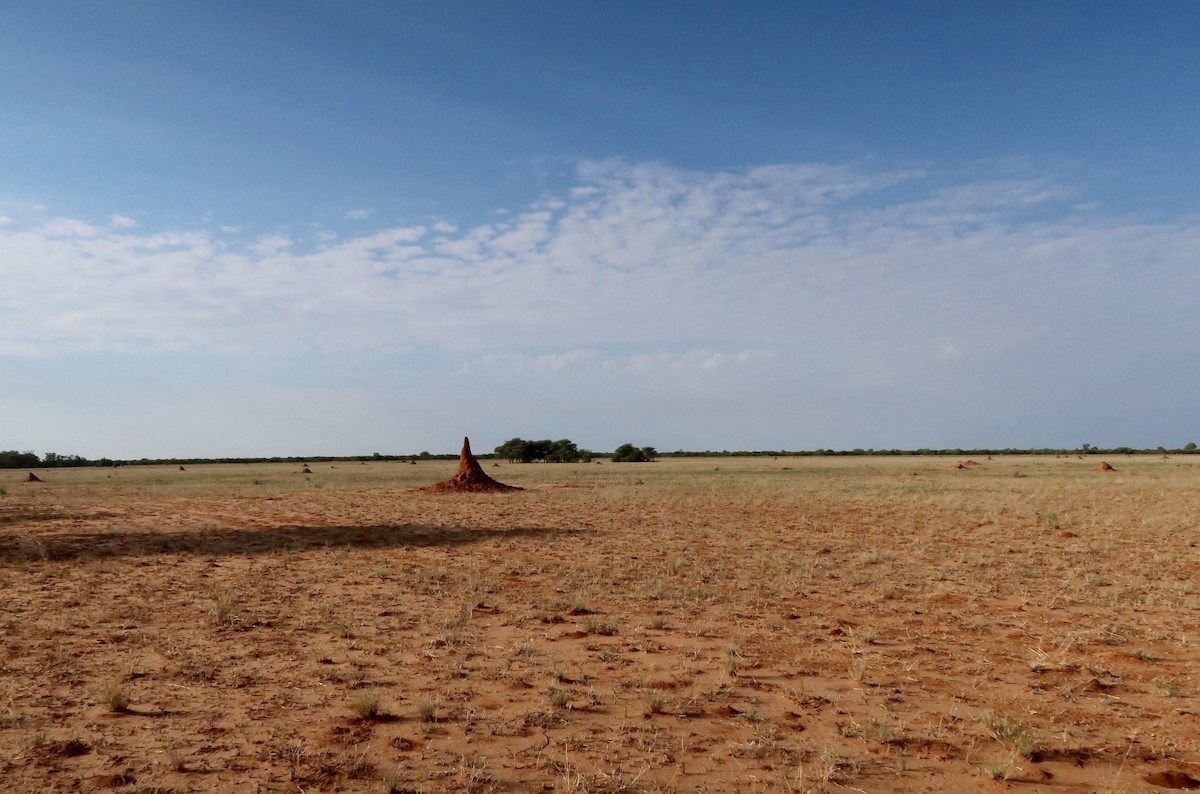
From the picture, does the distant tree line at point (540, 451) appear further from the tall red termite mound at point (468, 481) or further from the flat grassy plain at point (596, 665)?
the flat grassy plain at point (596, 665)

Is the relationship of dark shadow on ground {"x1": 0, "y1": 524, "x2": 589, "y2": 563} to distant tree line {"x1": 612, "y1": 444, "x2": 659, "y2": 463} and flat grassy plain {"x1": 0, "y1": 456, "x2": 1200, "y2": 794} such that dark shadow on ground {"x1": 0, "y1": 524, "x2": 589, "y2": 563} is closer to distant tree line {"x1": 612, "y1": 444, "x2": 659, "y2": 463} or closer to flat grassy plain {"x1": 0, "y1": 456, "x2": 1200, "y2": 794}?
flat grassy plain {"x1": 0, "y1": 456, "x2": 1200, "y2": 794}

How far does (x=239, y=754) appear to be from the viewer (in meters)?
5.23

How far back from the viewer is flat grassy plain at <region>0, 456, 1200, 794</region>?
5156 millimetres

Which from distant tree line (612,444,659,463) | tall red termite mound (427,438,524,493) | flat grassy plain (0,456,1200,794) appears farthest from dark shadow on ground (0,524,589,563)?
distant tree line (612,444,659,463)

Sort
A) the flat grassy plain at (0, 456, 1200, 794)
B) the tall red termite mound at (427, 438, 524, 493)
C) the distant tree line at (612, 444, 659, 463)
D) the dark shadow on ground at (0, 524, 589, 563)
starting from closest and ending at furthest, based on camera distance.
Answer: the flat grassy plain at (0, 456, 1200, 794)
the dark shadow on ground at (0, 524, 589, 563)
the tall red termite mound at (427, 438, 524, 493)
the distant tree line at (612, 444, 659, 463)

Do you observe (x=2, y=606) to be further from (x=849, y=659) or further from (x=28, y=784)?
(x=849, y=659)

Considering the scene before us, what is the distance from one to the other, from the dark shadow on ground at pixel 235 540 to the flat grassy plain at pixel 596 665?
7.3 inches

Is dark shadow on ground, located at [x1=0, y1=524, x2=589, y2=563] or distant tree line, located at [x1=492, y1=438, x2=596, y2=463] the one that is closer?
dark shadow on ground, located at [x1=0, y1=524, x2=589, y2=563]

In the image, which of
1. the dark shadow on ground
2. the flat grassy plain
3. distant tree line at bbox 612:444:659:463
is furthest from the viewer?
distant tree line at bbox 612:444:659:463

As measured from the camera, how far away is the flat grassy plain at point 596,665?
16.9 feet

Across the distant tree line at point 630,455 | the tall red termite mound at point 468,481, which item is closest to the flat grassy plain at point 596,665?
the tall red termite mound at point 468,481

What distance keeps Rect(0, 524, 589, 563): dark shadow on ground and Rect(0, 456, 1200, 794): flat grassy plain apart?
7.3 inches

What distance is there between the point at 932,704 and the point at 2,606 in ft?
40.2

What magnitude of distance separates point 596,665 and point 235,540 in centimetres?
1435
